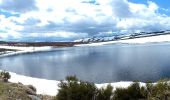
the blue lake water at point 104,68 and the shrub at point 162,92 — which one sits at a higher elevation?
the shrub at point 162,92

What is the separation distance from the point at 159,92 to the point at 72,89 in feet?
14.5

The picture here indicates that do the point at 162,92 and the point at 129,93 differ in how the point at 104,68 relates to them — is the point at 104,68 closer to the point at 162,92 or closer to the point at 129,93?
the point at 129,93

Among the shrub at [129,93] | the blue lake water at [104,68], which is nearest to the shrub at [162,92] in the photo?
the shrub at [129,93]

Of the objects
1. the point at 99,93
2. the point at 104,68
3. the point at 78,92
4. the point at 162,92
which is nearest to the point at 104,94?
the point at 99,93

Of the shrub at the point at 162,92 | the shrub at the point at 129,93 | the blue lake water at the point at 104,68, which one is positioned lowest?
the blue lake water at the point at 104,68

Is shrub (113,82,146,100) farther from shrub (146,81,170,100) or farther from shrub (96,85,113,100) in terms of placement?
shrub (146,81,170,100)

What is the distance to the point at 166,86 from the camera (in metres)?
15.5

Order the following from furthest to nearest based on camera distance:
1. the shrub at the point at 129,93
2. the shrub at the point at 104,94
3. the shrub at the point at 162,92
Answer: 1. the shrub at the point at 129,93
2. the shrub at the point at 104,94
3. the shrub at the point at 162,92

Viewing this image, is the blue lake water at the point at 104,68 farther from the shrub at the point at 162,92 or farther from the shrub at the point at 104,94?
the shrub at the point at 162,92

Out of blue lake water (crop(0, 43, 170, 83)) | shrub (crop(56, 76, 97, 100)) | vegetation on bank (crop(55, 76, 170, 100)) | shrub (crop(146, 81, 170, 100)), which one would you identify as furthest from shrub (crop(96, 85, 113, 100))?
blue lake water (crop(0, 43, 170, 83))

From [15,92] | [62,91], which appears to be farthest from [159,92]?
[15,92]

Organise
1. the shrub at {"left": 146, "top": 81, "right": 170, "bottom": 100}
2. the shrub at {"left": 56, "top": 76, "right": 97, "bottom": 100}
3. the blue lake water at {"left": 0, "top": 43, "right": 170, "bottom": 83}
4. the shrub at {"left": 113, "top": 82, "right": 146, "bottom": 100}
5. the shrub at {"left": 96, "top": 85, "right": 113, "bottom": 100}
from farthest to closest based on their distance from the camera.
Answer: the blue lake water at {"left": 0, "top": 43, "right": 170, "bottom": 83}
the shrub at {"left": 113, "top": 82, "right": 146, "bottom": 100}
the shrub at {"left": 96, "top": 85, "right": 113, "bottom": 100}
the shrub at {"left": 56, "top": 76, "right": 97, "bottom": 100}
the shrub at {"left": 146, "top": 81, "right": 170, "bottom": 100}

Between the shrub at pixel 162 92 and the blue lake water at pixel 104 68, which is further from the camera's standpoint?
the blue lake water at pixel 104 68

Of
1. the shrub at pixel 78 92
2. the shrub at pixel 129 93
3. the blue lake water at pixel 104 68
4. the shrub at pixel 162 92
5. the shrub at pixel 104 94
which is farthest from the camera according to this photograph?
the blue lake water at pixel 104 68
